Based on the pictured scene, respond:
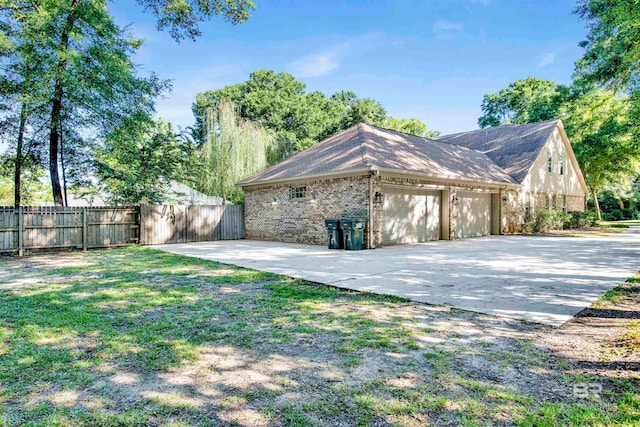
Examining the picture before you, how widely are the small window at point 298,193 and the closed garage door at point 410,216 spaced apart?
341 cm

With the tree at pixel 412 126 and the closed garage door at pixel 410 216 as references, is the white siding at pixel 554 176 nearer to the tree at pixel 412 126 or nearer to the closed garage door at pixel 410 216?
the closed garage door at pixel 410 216

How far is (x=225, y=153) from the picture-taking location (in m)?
21.0

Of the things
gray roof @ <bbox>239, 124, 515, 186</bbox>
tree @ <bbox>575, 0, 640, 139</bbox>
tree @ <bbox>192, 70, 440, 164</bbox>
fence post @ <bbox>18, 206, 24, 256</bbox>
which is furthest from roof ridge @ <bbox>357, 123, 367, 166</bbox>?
tree @ <bbox>192, 70, 440, 164</bbox>

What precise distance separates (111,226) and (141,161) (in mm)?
3487

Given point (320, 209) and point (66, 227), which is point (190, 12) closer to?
point (320, 209)

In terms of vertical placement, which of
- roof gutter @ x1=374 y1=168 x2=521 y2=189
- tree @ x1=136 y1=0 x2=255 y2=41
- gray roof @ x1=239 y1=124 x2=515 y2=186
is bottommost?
roof gutter @ x1=374 y1=168 x2=521 y2=189

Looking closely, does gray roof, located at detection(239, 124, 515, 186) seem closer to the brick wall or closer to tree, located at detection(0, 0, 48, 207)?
the brick wall

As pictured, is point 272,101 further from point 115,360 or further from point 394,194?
point 115,360

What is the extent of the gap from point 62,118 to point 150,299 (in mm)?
13078

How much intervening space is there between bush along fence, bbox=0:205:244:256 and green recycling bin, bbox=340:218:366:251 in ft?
26.0

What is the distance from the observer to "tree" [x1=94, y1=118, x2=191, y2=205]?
15.8m

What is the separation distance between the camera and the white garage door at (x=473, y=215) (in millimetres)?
16844

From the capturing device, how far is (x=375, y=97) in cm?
3975

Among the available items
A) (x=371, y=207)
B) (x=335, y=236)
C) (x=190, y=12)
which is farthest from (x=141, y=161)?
(x=371, y=207)
